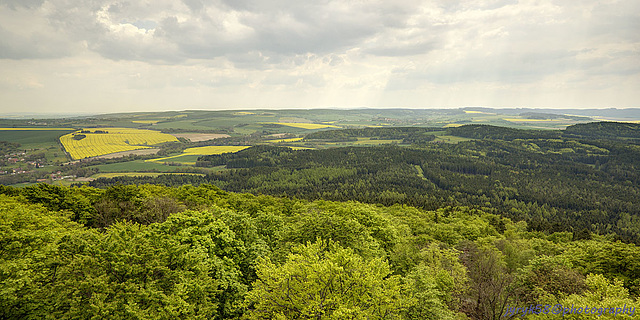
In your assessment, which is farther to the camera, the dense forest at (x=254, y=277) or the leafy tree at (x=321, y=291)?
the leafy tree at (x=321, y=291)

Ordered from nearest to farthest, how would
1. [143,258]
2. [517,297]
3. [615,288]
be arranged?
1. [143,258]
2. [615,288]
3. [517,297]

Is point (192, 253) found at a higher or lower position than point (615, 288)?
higher

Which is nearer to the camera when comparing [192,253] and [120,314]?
[120,314]

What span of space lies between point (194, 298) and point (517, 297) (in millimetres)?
41301

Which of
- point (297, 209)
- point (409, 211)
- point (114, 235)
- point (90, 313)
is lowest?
point (409, 211)

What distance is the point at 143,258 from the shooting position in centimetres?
2862

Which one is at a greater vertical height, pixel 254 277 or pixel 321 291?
pixel 321 291

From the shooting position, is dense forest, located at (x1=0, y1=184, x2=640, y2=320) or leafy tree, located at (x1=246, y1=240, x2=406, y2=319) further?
leafy tree, located at (x1=246, y1=240, x2=406, y2=319)

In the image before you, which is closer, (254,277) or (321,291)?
(321,291)

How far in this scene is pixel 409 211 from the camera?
111375 mm

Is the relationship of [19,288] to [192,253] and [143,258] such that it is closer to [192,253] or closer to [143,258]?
[143,258]

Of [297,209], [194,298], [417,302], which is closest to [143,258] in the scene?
[194,298]

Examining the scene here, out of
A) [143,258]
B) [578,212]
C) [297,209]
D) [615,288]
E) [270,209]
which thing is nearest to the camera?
[143,258]

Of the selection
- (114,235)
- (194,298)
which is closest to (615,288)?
(194,298)
